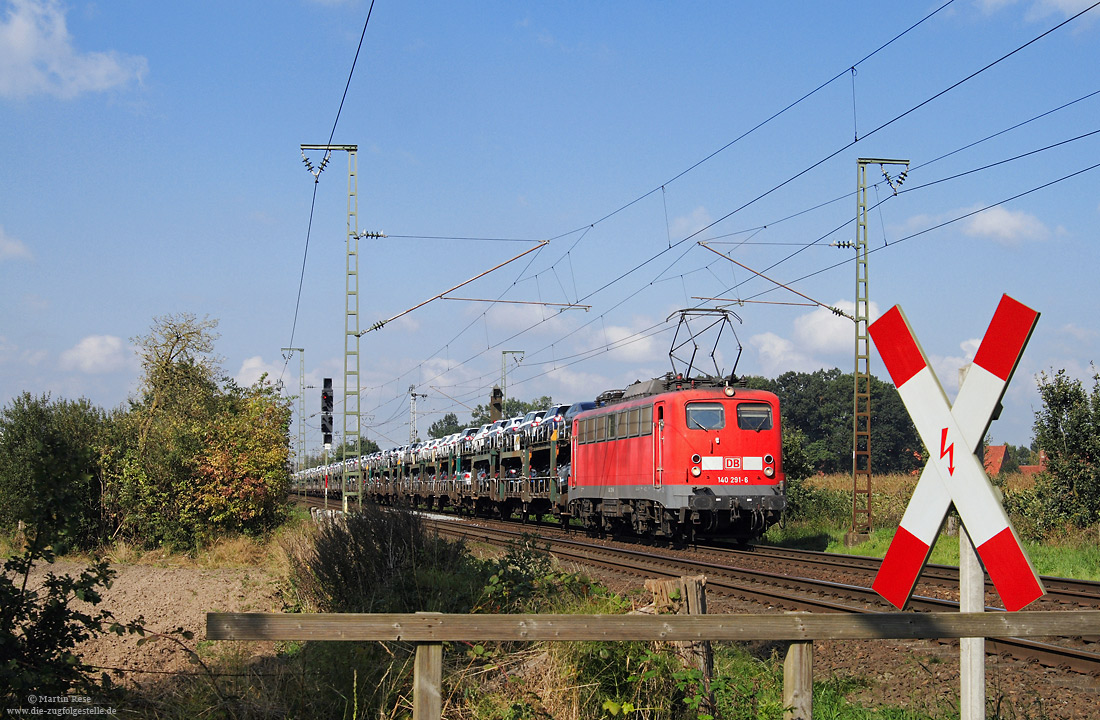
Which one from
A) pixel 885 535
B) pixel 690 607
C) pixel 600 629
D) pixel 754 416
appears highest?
pixel 754 416

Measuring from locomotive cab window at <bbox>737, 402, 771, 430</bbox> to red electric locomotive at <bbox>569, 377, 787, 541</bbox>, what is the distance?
2 cm

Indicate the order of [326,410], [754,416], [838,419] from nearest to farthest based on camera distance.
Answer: [754,416]
[326,410]
[838,419]

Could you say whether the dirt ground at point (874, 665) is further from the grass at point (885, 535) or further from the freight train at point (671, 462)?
the grass at point (885, 535)

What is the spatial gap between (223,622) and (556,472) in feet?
83.3

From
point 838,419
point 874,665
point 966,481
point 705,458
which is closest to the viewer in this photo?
point 966,481

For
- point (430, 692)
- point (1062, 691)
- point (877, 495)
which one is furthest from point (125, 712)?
point (877, 495)

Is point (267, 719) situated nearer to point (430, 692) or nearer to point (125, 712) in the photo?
point (125, 712)

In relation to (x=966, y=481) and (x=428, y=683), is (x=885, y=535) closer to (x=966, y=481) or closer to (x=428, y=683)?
(x=428, y=683)

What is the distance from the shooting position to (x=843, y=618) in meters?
4.30

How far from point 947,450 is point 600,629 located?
181 centimetres

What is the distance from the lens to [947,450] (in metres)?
3.23

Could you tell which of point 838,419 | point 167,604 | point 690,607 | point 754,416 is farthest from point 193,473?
point 838,419

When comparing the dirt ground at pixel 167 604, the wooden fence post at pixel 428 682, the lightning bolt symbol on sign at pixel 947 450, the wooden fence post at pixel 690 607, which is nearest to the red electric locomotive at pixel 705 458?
the dirt ground at pixel 167 604

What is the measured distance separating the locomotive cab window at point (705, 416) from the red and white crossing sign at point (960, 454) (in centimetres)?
1631
